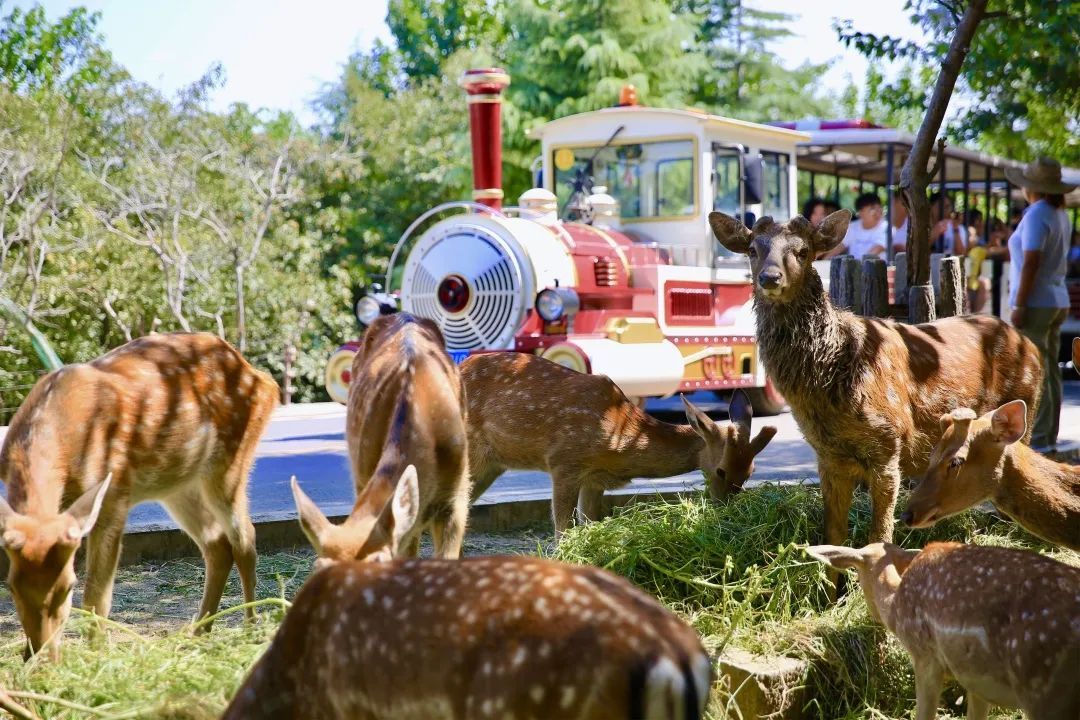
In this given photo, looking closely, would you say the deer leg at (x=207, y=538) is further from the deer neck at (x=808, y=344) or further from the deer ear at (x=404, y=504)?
the deer neck at (x=808, y=344)

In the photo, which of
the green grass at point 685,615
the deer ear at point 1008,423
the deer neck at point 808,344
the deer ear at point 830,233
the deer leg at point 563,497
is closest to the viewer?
the green grass at point 685,615

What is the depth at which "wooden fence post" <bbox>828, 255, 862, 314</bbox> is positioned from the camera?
852 centimetres

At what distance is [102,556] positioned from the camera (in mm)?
5324

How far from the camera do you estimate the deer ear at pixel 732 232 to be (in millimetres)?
6180

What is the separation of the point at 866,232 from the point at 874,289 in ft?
25.7

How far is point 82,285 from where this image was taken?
66.9ft

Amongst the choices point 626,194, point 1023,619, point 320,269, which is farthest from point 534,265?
point 320,269

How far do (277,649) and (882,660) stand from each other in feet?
9.43

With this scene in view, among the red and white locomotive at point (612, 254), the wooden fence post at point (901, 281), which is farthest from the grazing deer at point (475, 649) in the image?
the red and white locomotive at point (612, 254)

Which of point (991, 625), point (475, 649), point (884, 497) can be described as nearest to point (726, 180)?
point (884, 497)

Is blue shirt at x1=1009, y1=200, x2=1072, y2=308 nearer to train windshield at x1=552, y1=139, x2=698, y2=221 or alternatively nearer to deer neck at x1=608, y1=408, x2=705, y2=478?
deer neck at x1=608, y1=408, x2=705, y2=478

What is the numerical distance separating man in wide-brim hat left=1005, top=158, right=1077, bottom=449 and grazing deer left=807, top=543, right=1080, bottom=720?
15.5ft

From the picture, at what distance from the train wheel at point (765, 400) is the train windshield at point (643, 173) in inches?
97.1

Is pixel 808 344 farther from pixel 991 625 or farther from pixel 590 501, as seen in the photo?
pixel 590 501
